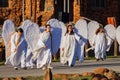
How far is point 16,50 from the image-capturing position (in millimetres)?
23500

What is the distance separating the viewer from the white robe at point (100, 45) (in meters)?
29.7

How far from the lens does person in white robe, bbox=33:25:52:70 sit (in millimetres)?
23312

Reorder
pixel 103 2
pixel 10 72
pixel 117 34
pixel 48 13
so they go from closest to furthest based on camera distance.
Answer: pixel 10 72
pixel 117 34
pixel 48 13
pixel 103 2

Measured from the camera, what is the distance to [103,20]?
4169 cm

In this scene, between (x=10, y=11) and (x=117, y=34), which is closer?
(x=117, y=34)

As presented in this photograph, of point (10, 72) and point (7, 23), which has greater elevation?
point (7, 23)

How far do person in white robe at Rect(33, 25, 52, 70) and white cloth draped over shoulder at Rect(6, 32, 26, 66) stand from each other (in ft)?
2.11

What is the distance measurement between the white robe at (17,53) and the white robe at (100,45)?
6872mm

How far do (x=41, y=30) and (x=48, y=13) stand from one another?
15645mm

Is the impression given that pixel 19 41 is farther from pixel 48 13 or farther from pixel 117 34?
pixel 48 13

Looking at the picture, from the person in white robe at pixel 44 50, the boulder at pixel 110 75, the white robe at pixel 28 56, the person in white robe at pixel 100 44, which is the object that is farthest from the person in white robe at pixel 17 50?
the person in white robe at pixel 100 44

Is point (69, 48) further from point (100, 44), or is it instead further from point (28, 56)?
point (100, 44)

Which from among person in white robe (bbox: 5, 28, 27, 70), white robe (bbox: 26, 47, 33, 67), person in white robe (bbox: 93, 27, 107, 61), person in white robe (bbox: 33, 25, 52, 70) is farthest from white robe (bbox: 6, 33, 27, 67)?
person in white robe (bbox: 93, 27, 107, 61)

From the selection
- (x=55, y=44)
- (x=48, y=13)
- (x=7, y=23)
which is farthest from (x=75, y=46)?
(x=48, y=13)
